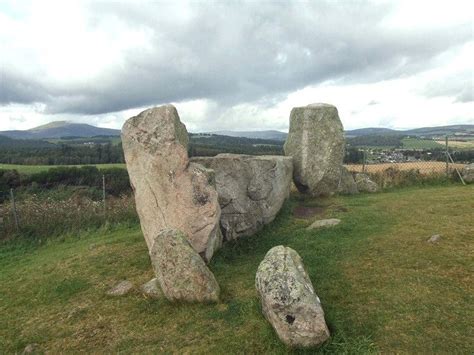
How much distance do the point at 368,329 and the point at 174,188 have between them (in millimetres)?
6569

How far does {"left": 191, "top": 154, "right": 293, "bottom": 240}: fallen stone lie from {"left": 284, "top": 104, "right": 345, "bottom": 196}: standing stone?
348 centimetres

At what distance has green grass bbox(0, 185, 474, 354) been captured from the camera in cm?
728

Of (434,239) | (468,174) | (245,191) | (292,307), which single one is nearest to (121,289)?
(292,307)

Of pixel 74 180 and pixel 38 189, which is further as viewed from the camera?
pixel 74 180

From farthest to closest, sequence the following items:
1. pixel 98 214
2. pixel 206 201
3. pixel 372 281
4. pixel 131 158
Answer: pixel 98 214 → pixel 131 158 → pixel 206 201 → pixel 372 281

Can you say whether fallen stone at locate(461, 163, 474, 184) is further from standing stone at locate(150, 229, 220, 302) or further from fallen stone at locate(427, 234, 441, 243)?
standing stone at locate(150, 229, 220, 302)

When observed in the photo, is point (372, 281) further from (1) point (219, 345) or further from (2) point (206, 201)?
(2) point (206, 201)

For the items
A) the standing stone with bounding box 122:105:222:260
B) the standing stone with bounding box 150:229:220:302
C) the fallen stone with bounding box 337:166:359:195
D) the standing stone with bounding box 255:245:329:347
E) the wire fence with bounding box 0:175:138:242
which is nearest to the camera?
the standing stone with bounding box 255:245:329:347

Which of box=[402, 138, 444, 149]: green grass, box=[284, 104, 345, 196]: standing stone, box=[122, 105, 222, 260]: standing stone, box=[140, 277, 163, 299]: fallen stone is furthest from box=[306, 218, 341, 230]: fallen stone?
box=[402, 138, 444, 149]: green grass

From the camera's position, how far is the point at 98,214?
65.3 feet

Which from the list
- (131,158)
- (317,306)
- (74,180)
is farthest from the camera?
(74,180)

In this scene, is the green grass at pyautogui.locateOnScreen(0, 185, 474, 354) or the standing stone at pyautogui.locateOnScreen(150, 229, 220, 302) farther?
the standing stone at pyautogui.locateOnScreen(150, 229, 220, 302)

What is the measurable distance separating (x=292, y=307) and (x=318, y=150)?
12.8 m

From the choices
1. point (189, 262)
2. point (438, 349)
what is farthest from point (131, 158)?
point (438, 349)
